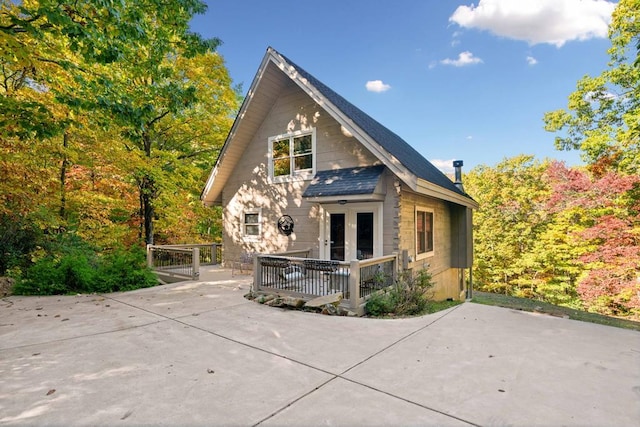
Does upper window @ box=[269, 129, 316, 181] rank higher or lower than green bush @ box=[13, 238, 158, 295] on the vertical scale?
higher

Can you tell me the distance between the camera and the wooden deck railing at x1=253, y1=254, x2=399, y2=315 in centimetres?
630

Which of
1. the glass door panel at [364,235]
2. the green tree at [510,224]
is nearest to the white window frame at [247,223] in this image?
the glass door panel at [364,235]

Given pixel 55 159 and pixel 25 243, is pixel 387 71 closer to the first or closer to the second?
pixel 55 159

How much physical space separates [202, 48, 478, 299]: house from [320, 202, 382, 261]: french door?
30 mm

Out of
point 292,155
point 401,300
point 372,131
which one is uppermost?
point 372,131

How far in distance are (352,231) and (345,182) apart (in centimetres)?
154

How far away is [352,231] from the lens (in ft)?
29.9

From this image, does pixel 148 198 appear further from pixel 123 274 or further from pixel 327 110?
pixel 327 110

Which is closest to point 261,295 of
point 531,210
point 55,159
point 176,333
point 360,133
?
point 176,333

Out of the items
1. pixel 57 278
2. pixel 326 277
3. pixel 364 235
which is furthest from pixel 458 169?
pixel 57 278

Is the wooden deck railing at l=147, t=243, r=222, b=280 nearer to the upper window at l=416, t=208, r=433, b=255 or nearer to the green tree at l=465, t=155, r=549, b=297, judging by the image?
the upper window at l=416, t=208, r=433, b=255

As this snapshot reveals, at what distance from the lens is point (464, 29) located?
56.5 feet

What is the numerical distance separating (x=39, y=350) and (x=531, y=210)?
1020 inches

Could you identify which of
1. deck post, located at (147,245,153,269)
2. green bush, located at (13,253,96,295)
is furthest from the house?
green bush, located at (13,253,96,295)
